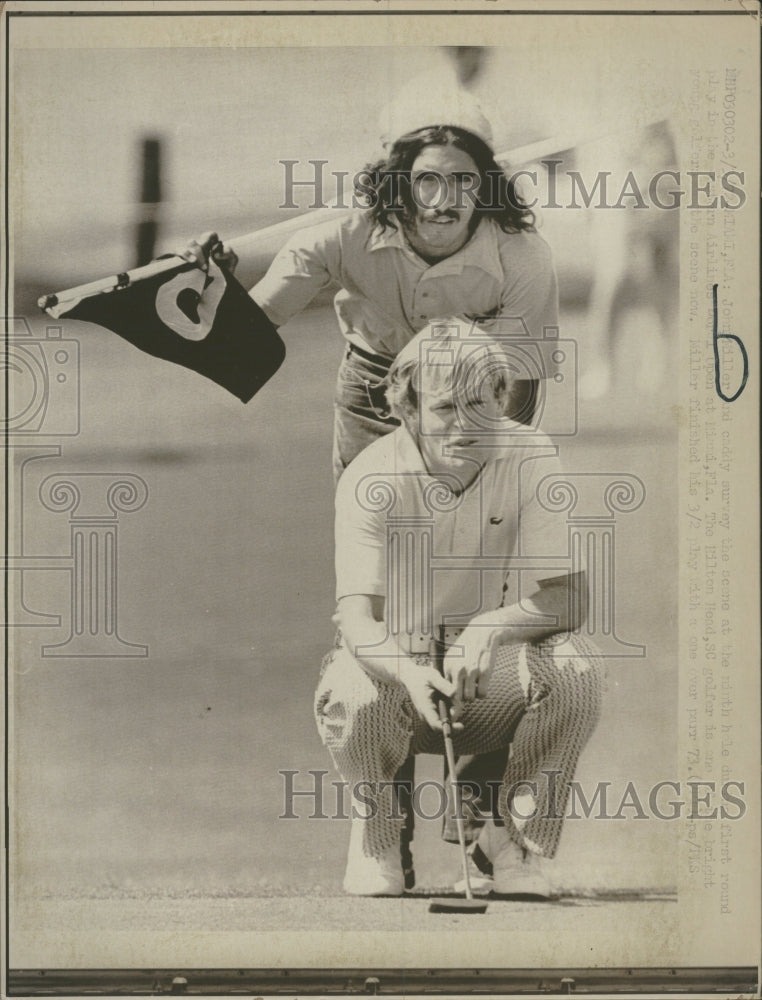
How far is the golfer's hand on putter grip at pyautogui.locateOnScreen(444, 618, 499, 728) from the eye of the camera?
398 cm

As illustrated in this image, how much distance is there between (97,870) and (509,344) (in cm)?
223

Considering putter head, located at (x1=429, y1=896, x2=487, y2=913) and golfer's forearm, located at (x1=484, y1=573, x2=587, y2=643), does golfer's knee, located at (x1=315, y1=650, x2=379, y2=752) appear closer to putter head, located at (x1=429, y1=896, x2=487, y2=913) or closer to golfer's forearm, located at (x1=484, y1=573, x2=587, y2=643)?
golfer's forearm, located at (x1=484, y1=573, x2=587, y2=643)

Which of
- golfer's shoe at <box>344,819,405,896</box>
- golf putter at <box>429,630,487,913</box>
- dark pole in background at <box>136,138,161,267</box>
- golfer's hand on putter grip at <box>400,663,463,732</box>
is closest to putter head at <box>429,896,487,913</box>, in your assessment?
golf putter at <box>429,630,487,913</box>

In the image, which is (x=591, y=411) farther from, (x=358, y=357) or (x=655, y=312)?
(x=358, y=357)

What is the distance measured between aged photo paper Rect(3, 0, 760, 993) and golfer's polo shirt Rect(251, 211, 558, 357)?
4 cm

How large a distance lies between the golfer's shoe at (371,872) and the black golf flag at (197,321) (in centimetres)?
153

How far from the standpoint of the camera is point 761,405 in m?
4.10

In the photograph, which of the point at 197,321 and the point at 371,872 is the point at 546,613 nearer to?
the point at 371,872

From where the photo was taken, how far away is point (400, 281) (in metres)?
4.05

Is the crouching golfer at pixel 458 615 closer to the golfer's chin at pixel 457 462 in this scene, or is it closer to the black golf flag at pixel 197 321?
the golfer's chin at pixel 457 462

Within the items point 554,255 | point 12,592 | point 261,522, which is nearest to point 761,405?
point 554,255

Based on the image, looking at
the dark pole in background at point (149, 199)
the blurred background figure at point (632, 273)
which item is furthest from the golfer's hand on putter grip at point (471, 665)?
the dark pole in background at point (149, 199)

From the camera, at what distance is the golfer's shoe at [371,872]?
3973 millimetres

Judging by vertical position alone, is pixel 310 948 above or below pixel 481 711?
below
